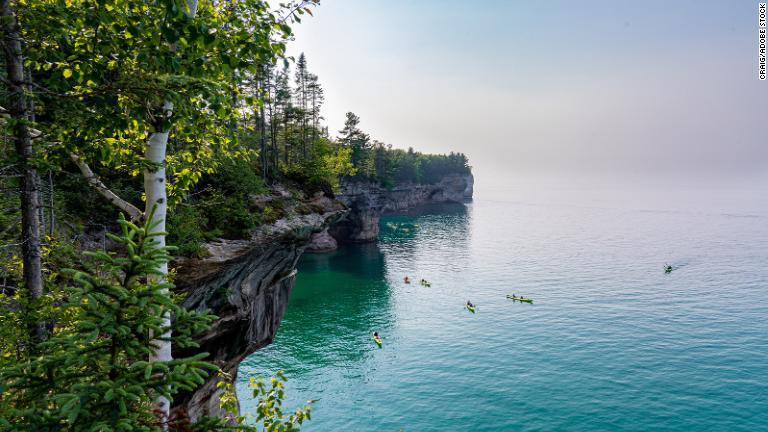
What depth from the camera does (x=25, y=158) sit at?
5.84 m

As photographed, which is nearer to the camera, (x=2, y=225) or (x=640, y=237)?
(x=2, y=225)

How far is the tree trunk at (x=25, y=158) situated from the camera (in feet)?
18.6

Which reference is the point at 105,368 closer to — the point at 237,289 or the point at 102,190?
the point at 102,190

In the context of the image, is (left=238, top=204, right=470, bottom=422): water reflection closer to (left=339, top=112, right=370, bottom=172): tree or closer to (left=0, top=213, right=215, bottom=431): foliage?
(left=0, top=213, right=215, bottom=431): foliage

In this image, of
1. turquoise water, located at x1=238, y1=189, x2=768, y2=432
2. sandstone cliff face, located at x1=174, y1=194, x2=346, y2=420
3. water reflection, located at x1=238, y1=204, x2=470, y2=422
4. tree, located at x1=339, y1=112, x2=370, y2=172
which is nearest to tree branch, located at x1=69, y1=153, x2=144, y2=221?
water reflection, located at x1=238, y1=204, x2=470, y2=422

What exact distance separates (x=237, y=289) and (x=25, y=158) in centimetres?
1482

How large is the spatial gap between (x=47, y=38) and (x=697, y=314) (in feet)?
182

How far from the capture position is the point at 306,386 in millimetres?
29156

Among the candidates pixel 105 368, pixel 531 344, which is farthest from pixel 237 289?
pixel 531 344

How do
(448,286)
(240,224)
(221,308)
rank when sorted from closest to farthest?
(221,308) < (240,224) < (448,286)

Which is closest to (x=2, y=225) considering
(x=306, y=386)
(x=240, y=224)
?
(x=240, y=224)

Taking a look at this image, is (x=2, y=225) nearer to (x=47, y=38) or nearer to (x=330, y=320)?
(x=47, y=38)

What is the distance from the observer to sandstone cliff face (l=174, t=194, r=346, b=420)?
16391 millimetres

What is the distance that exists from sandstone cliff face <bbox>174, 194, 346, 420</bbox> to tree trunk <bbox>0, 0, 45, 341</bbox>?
25.2ft
